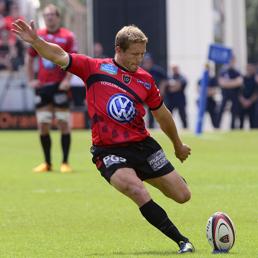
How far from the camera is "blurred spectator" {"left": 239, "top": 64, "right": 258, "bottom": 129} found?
105ft

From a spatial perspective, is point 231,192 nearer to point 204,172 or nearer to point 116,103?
point 204,172

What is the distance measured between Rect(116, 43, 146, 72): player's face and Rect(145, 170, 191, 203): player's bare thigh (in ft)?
3.06

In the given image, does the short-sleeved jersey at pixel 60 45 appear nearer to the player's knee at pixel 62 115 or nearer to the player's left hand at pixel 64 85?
the player's left hand at pixel 64 85

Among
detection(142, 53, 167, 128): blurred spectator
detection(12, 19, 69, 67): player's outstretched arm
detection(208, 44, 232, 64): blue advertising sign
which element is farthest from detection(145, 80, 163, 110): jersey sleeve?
detection(142, 53, 167, 128): blurred spectator

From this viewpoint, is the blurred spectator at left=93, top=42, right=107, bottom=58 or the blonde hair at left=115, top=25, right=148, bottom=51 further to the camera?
the blurred spectator at left=93, top=42, right=107, bottom=58

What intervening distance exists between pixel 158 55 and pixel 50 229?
23.7 metres

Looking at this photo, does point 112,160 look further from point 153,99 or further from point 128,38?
point 128,38

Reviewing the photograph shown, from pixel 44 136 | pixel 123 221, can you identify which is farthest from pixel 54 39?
pixel 123 221

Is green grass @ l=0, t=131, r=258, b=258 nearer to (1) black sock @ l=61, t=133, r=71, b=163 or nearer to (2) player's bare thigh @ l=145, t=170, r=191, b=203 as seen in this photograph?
(1) black sock @ l=61, t=133, r=71, b=163

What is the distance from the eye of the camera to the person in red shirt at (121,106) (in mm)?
8781

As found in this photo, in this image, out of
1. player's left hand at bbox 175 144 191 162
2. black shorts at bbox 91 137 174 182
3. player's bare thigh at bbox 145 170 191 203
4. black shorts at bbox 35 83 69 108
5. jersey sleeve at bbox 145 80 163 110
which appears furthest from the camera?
black shorts at bbox 35 83 69 108

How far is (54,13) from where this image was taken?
16938mm

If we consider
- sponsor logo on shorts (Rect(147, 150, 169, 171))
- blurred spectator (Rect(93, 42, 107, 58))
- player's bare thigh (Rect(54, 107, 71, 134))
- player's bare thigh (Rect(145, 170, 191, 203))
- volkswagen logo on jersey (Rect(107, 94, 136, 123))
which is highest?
volkswagen logo on jersey (Rect(107, 94, 136, 123))

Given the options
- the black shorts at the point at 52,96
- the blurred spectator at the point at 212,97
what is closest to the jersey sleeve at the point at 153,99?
the black shorts at the point at 52,96
